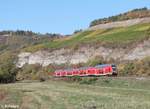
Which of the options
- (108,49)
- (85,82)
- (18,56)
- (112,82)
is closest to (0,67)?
(108,49)

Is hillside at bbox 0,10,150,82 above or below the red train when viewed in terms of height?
above

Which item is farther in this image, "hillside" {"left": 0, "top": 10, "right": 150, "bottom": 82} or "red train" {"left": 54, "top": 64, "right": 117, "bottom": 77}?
"hillside" {"left": 0, "top": 10, "right": 150, "bottom": 82}

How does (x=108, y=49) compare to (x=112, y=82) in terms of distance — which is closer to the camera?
(x=112, y=82)

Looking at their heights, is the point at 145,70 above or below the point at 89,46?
below

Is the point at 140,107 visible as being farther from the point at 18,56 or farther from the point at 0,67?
the point at 18,56

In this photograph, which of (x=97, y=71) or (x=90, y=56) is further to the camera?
(x=90, y=56)

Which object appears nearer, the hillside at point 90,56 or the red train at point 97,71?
the red train at point 97,71

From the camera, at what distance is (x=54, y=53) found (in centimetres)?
11856

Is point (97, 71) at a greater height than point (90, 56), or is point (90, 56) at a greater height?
point (90, 56)

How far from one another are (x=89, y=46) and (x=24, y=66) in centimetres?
2419

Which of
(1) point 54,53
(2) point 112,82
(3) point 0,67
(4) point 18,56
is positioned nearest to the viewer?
(2) point 112,82

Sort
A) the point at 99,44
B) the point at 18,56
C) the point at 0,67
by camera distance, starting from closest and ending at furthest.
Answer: the point at 0,67, the point at 99,44, the point at 18,56

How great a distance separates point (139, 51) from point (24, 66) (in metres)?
47.0

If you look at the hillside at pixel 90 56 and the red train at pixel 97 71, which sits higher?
the hillside at pixel 90 56
